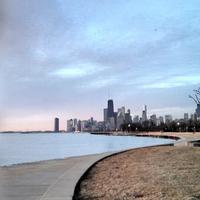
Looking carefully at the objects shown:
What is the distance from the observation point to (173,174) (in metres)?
15.4

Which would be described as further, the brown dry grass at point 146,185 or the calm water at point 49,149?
the calm water at point 49,149

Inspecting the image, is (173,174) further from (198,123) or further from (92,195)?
(198,123)

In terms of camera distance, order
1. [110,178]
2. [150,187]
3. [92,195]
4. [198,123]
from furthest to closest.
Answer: [198,123] < [110,178] < [150,187] < [92,195]

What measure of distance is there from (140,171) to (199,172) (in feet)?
7.42

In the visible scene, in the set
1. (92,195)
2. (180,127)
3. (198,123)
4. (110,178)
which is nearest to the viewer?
(92,195)

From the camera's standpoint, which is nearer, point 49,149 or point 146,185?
point 146,185

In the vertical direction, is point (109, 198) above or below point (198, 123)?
below

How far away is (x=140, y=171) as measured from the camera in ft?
55.5

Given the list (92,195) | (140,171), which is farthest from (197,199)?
(140,171)

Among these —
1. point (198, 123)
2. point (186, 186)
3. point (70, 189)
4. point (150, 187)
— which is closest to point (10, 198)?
point (70, 189)

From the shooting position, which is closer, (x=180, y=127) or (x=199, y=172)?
(x=199, y=172)

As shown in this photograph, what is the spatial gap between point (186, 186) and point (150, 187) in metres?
0.99

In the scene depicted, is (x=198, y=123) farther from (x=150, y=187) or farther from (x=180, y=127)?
(x=150, y=187)

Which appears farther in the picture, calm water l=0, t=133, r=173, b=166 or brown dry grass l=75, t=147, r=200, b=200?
calm water l=0, t=133, r=173, b=166
